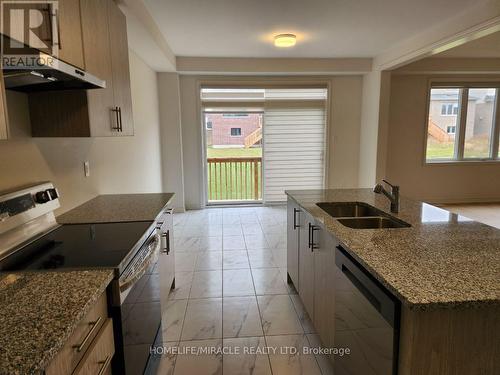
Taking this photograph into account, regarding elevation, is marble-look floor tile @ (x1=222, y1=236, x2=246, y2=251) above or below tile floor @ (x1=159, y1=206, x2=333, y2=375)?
above

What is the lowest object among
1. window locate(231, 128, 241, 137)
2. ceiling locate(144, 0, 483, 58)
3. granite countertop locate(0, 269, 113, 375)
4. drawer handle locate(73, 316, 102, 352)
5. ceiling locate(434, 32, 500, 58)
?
drawer handle locate(73, 316, 102, 352)

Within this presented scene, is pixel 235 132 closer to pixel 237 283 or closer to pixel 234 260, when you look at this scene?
pixel 234 260

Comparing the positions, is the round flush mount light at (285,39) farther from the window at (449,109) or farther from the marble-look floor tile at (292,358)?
the window at (449,109)

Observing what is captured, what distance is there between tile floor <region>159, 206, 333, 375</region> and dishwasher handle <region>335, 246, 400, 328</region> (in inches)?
33.6

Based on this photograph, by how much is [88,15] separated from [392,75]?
536cm

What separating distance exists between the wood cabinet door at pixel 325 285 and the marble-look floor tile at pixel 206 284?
1.08 metres

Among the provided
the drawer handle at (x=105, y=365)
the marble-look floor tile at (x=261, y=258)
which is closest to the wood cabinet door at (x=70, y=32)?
the drawer handle at (x=105, y=365)

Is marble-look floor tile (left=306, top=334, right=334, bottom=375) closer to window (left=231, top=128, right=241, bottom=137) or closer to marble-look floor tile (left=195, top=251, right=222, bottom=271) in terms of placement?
marble-look floor tile (left=195, top=251, right=222, bottom=271)

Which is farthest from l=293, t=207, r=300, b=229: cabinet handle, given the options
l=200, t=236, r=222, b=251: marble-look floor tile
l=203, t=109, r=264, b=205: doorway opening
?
l=203, t=109, r=264, b=205: doorway opening

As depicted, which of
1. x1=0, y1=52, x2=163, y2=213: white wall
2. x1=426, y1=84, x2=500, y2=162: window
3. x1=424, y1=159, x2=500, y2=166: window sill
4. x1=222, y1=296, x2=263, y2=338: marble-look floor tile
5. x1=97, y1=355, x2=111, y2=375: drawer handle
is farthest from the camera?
x1=424, y1=159, x2=500, y2=166: window sill

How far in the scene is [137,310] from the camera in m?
1.51

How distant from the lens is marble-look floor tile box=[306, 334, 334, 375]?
1.91m

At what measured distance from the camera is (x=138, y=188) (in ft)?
13.3

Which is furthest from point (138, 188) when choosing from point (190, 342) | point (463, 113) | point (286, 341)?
point (463, 113)
